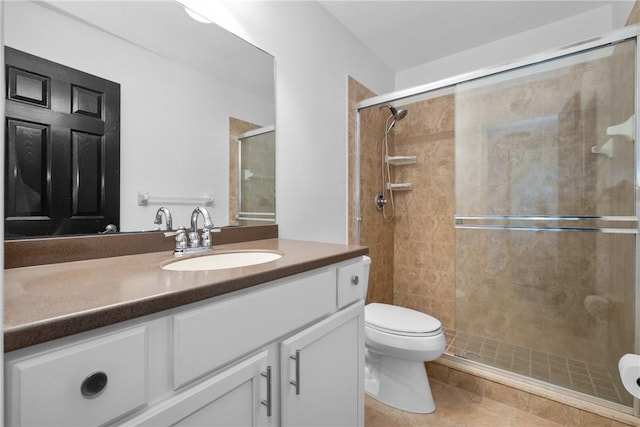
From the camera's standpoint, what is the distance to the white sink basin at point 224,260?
1061 mm

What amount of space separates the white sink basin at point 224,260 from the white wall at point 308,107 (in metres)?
0.42

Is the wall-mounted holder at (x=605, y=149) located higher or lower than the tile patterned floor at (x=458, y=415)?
higher

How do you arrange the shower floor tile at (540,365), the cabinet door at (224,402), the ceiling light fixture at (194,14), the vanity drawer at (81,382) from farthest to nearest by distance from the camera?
the shower floor tile at (540,365) → the ceiling light fixture at (194,14) → the cabinet door at (224,402) → the vanity drawer at (81,382)

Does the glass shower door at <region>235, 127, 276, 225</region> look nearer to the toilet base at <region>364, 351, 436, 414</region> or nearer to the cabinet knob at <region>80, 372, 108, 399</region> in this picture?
the cabinet knob at <region>80, 372, 108, 399</region>

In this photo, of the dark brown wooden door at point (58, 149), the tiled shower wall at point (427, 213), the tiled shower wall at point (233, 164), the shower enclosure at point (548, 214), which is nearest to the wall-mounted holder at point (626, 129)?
the shower enclosure at point (548, 214)

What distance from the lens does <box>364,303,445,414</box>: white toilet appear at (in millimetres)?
1563

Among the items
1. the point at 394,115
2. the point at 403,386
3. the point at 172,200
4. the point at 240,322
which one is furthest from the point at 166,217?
the point at 394,115

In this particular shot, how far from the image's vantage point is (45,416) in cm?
45

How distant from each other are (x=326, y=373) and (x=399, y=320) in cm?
83

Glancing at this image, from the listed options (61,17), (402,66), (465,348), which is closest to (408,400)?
(465,348)

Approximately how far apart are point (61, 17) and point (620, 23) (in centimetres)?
278

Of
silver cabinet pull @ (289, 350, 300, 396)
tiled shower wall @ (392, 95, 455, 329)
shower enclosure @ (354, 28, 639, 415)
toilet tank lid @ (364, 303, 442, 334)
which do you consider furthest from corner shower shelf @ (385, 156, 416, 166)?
silver cabinet pull @ (289, 350, 300, 396)

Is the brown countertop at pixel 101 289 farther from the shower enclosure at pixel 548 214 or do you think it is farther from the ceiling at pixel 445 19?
the ceiling at pixel 445 19

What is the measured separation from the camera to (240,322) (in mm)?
734
